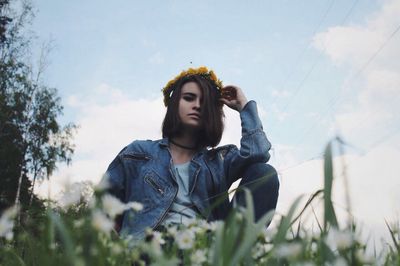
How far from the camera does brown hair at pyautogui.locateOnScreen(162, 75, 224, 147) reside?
11.3ft

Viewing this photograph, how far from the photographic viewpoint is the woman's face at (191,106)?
11.2 feet

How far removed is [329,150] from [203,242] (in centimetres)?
61

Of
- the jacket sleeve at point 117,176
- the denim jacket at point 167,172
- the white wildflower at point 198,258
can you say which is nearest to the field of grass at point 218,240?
the white wildflower at point 198,258

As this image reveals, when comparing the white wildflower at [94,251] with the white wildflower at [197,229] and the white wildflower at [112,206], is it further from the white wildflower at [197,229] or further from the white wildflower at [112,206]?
the white wildflower at [197,229]

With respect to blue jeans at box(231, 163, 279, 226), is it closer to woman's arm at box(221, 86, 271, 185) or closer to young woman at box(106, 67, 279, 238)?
young woman at box(106, 67, 279, 238)

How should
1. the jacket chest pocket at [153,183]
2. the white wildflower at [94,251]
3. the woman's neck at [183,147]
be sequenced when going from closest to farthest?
the white wildflower at [94,251], the jacket chest pocket at [153,183], the woman's neck at [183,147]

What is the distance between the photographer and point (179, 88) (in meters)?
3.68

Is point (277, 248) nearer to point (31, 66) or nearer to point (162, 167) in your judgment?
point (162, 167)

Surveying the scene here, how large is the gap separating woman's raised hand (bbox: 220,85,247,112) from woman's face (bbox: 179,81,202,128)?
299mm

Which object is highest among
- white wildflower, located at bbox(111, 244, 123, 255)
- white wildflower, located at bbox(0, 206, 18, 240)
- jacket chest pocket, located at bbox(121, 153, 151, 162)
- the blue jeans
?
jacket chest pocket, located at bbox(121, 153, 151, 162)

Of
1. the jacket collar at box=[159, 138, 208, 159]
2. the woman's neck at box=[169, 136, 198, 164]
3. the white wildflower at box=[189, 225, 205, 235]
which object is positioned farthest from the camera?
the woman's neck at box=[169, 136, 198, 164]

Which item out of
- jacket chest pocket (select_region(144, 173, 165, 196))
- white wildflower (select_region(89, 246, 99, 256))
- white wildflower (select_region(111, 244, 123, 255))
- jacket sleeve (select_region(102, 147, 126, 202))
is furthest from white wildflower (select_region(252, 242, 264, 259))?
jacket sleeve (select_region(102, 147, 126, 202))

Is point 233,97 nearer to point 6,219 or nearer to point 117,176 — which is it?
point 117,176

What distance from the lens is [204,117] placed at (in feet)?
11.3
